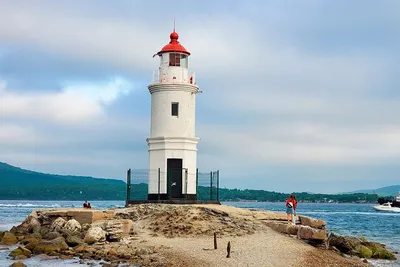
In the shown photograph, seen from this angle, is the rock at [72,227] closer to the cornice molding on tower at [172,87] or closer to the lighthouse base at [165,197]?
the lighthouse base at [165,197]

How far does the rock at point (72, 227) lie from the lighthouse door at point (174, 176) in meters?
4.33

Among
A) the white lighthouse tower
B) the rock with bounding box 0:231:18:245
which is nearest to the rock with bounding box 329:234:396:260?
the white lighthouse tower

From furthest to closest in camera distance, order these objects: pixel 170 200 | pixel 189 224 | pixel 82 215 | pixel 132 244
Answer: pixel 170 200, pixel 82 215, pixel 189 224, pixel 132 244

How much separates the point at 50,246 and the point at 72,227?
7.61 ft

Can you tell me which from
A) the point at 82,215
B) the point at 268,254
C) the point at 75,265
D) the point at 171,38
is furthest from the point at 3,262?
the point at 171,38

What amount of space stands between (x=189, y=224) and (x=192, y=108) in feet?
20.8

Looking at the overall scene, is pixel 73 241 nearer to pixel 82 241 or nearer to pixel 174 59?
pixel 82 241

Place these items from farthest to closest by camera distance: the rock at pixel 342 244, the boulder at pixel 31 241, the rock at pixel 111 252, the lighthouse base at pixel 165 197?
1. the lighthouse base at pixel 165 197
2. the rock at pixel 342 244
3. the boulder at pixel 31 241
4. the rock at pixel 111 252

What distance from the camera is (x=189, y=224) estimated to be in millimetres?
20625

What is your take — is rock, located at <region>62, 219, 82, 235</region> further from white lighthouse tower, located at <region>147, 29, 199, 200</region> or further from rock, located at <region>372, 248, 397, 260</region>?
rock, located at <region>372, 248, 397, 260</region>

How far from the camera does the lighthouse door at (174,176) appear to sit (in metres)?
25.0

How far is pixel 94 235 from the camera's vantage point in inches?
786

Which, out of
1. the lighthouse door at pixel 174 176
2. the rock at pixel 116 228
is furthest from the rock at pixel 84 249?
the lighthouse door at pixel 174 176

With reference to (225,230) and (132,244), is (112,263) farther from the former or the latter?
(225,230)
